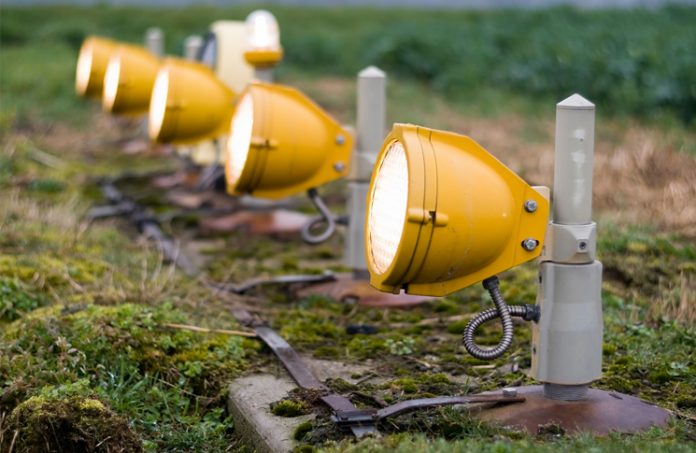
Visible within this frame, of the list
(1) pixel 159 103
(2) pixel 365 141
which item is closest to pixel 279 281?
(2) pixel 365 141

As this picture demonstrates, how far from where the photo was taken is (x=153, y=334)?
4.04m

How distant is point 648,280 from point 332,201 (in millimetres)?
2639

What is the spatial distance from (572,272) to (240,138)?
211cm

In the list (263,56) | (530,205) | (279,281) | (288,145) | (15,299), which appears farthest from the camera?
(263,56)

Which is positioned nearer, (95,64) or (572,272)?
(572,272)

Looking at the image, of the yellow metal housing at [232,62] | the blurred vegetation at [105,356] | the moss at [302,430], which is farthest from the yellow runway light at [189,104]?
the moss at [302,430]

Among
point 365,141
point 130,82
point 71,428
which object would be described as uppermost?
point 130,82

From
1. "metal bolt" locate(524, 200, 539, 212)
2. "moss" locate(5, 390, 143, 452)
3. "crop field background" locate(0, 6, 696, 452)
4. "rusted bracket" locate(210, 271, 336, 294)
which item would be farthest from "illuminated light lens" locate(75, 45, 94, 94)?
"metal bolt" locate(524, 200, 539, 212)

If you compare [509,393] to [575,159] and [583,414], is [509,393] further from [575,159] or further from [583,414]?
[575,159]

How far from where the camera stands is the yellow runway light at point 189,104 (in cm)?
642

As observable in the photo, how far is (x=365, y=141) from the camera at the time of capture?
16.0 ft

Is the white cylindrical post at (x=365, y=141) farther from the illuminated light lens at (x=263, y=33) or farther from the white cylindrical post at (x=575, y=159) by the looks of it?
the white cylindrical post at (x=575, y=159)

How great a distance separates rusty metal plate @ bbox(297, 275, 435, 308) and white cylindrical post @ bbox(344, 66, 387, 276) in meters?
0.18

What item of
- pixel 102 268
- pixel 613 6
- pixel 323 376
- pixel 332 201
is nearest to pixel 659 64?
pixel 332 201
